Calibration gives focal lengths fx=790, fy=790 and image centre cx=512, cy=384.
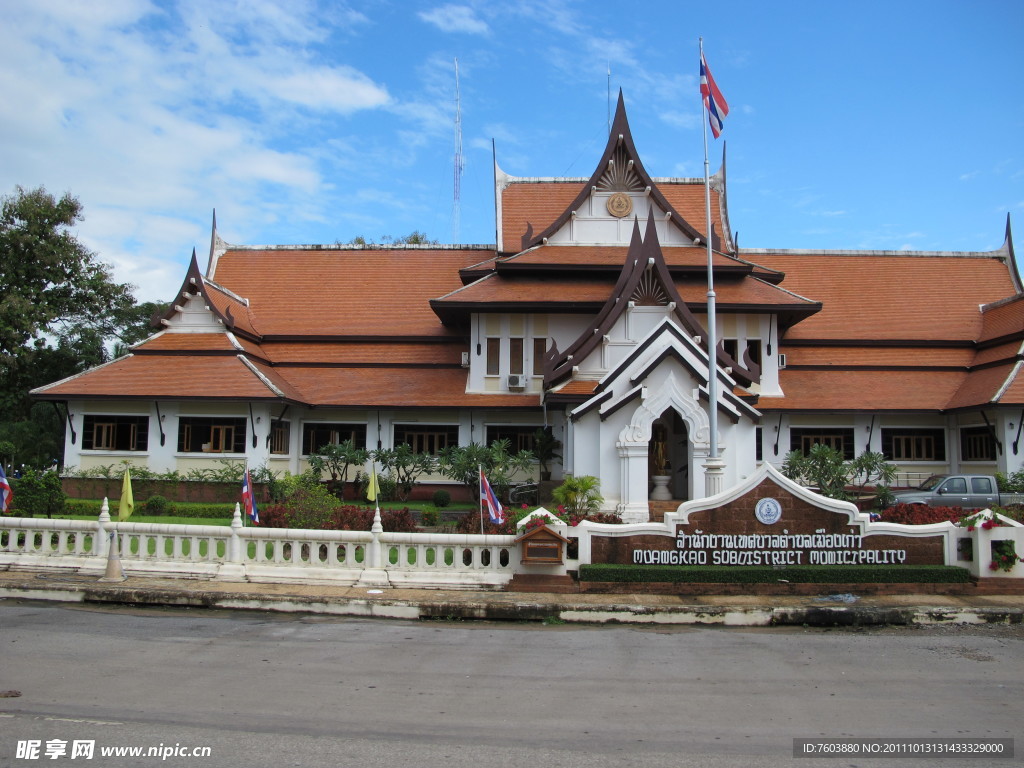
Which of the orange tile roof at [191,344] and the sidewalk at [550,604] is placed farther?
the orange tile roof at [191,344]

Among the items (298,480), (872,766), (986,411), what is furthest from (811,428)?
(872,766)

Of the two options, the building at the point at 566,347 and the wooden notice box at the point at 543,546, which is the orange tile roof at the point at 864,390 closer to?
the building at the point at 566,347

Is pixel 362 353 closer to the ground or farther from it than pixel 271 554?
farther from it

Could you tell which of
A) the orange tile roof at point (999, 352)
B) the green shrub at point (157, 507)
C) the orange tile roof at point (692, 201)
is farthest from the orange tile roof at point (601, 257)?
the green shrub at point (157, 507)

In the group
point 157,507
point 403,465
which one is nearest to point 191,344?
point 157,507

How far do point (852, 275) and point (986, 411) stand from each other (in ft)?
26.1

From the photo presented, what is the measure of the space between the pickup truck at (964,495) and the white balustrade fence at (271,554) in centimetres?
1171

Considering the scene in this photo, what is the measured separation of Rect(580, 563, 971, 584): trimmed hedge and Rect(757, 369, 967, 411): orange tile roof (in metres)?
12.1

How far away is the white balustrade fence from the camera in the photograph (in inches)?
455

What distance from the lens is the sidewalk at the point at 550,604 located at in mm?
10164

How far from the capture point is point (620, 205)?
2575cm

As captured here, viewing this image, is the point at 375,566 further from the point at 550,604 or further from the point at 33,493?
the point at 33,493

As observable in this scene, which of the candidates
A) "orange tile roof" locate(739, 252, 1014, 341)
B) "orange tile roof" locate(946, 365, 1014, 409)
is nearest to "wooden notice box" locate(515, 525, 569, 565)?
"orange tile roof" locate(946, 365, 1014, 409)

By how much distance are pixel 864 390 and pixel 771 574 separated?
1483cm
